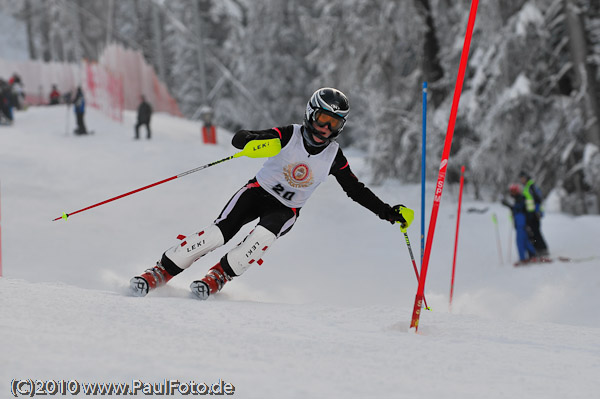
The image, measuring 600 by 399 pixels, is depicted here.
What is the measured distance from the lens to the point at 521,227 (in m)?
11.1

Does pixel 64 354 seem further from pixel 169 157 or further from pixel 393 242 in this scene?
pixel 169 157

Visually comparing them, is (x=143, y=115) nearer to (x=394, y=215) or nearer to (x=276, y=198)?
(x=276, y=198)

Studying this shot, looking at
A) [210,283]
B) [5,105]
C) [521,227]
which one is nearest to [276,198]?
[210,283]

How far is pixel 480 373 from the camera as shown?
2932 mm

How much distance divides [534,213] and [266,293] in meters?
4.91

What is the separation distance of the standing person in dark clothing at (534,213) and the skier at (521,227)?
0.25 feet

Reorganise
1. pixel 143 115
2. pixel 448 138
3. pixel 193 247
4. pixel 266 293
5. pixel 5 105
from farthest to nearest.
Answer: pixel 5 105, pixel 143 115, pixel 266 293, pixel 193 247, pixel 448 138

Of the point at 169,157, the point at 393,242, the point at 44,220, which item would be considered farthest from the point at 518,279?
the point at 169,157

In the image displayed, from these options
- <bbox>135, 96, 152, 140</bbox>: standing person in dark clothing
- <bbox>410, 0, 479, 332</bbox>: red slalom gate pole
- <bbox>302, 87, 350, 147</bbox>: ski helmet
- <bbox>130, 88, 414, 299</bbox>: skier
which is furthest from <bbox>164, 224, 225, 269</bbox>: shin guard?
<bbox>135, 96, 152, 140</bbox>: standing person in dark clothing

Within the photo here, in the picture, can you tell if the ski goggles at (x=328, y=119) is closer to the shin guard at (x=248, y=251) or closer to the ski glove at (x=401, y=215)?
the ski glove at (x=401, y=215)

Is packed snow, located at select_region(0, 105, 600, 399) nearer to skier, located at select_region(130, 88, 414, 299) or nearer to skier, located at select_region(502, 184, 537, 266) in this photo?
skier, located at select_region(130, 88, 414, 299)

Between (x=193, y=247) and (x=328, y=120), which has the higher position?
(x=328, y=120)

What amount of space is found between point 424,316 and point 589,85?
989cm

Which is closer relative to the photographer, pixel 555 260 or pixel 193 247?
pixel 193 247
